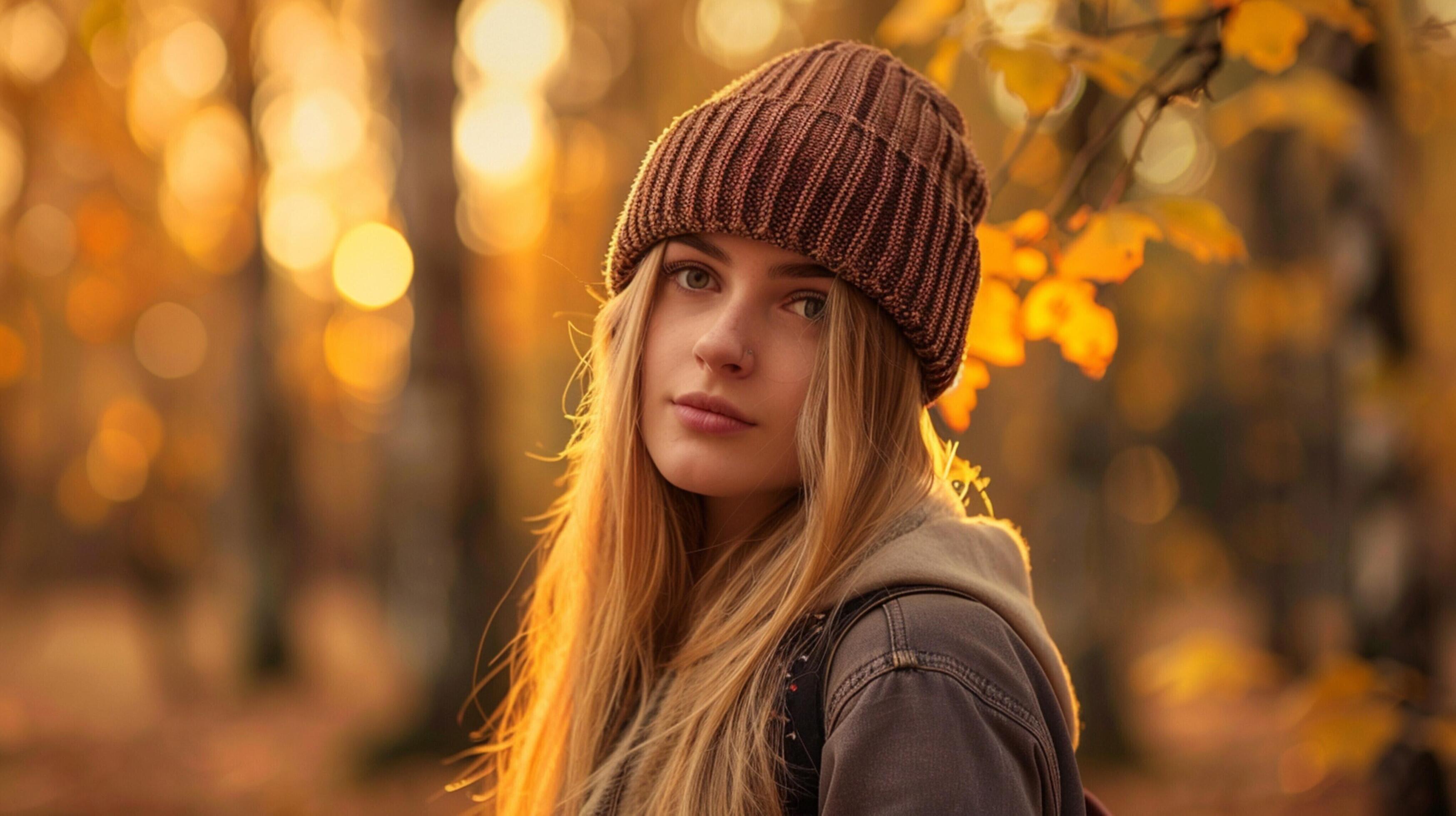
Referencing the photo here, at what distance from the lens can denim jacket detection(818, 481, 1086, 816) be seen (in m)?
1.31

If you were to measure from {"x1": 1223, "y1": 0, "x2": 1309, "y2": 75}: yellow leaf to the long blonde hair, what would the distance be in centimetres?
90

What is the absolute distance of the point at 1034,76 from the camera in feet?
6.77

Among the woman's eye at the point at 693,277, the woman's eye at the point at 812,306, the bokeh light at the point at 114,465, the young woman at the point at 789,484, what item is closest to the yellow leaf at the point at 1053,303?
the young woman at the point at 789,484

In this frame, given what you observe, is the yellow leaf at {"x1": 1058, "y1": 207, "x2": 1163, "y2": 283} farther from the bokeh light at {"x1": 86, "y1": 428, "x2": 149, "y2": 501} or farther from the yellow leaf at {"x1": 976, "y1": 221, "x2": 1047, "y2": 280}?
the bokeh light at {"x1": 86, "y1": 428, "x2": 149, "y2": 501}

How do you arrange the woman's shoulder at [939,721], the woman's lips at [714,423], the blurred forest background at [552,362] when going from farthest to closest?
the blurred forest background at [552,362] → the woman's lips at [714,423] → the woman's shoulder at [939,721]

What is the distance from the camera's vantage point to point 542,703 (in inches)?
87.2

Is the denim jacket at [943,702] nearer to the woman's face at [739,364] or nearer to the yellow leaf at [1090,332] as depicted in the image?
the woman's face at [739,364]

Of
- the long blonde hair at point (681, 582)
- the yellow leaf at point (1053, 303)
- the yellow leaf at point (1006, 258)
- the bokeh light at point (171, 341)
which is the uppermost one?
the yellow leaf at point (1006, 258)

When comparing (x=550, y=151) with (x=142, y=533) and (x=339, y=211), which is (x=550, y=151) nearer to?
(x=339, y=211)

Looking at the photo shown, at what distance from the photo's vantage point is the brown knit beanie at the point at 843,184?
5.70ft

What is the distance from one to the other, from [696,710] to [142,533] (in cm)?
1434

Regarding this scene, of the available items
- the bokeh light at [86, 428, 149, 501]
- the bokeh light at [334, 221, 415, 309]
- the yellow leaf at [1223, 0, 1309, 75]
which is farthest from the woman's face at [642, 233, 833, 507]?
the bokeh light at [86, 428, 149, 501]

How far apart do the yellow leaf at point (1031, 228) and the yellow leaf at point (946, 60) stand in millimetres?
320

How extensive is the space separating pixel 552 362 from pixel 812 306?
61.4 feet
